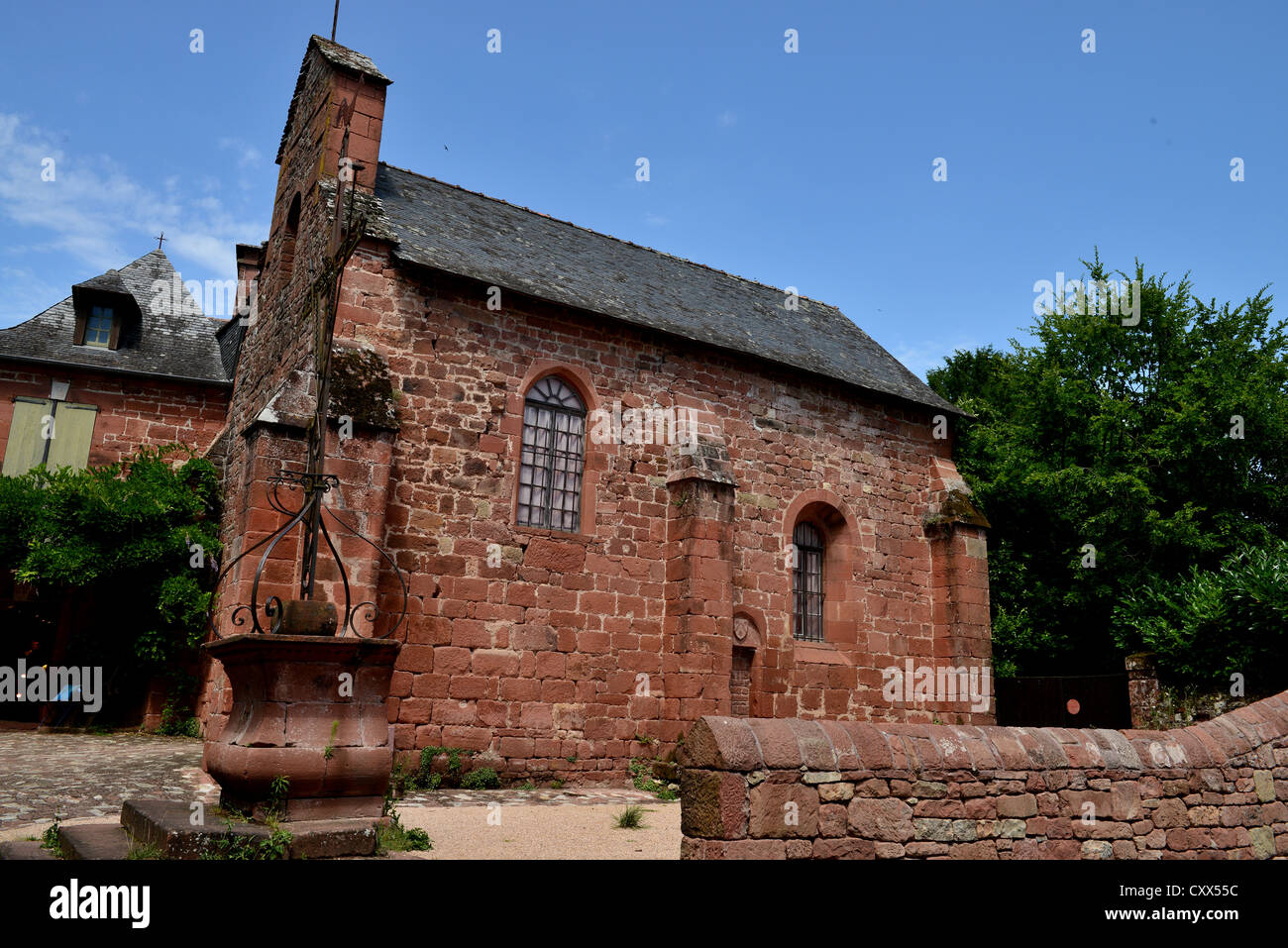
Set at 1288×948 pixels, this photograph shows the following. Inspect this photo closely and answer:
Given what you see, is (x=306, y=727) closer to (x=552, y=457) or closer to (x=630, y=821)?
(x=630, y=821)

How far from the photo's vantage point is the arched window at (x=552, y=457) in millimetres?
11266

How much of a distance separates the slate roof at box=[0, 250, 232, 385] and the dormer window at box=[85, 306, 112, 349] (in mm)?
187

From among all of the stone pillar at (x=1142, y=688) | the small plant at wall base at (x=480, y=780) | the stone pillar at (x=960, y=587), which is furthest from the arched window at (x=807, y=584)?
the small plant at wall base at (x=480, y=780)

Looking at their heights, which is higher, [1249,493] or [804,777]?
[1249,493]

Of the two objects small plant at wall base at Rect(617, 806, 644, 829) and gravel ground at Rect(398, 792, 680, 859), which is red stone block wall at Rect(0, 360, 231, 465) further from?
small plant at wall base at Rect(617, 806, 644, 829)

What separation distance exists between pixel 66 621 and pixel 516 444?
29.4ft

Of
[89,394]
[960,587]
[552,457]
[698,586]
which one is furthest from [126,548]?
[960,587]

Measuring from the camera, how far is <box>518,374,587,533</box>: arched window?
1127 centimetres

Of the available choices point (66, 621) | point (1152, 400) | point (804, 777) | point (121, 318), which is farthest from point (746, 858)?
point (1152, 400)

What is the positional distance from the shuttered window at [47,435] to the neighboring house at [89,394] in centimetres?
2

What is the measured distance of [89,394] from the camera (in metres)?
15.8

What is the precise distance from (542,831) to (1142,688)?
10.4m
